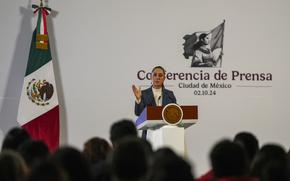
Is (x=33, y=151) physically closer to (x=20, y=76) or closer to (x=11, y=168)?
(x=11, y=168)

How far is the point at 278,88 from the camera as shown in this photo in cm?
891

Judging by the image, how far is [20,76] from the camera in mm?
8344

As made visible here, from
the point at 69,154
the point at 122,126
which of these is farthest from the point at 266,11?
the point at 69,154

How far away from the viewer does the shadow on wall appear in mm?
8250

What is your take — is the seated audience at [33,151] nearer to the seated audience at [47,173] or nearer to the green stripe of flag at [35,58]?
the seated audience at [47,173]

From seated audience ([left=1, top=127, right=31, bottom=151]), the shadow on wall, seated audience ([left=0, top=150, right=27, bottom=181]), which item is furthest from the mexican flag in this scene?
seated audience ([left=0, top=150, right=27, bottom=181])

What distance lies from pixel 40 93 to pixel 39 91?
0.11ft

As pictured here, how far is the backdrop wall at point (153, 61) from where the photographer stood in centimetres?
840

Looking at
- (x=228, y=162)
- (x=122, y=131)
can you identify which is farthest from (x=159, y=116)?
(x=228, y=162)

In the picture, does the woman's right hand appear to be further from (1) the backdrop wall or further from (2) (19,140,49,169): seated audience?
(2) (19,140,49,169): seated audience

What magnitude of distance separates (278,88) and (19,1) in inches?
166

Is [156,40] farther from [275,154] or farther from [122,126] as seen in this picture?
[275,154]

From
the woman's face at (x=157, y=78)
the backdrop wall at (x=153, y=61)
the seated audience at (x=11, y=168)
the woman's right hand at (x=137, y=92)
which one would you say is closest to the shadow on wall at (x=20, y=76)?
the backdrop wall at (x=153, y=61)

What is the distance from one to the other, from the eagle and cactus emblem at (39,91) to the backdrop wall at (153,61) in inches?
8.8
